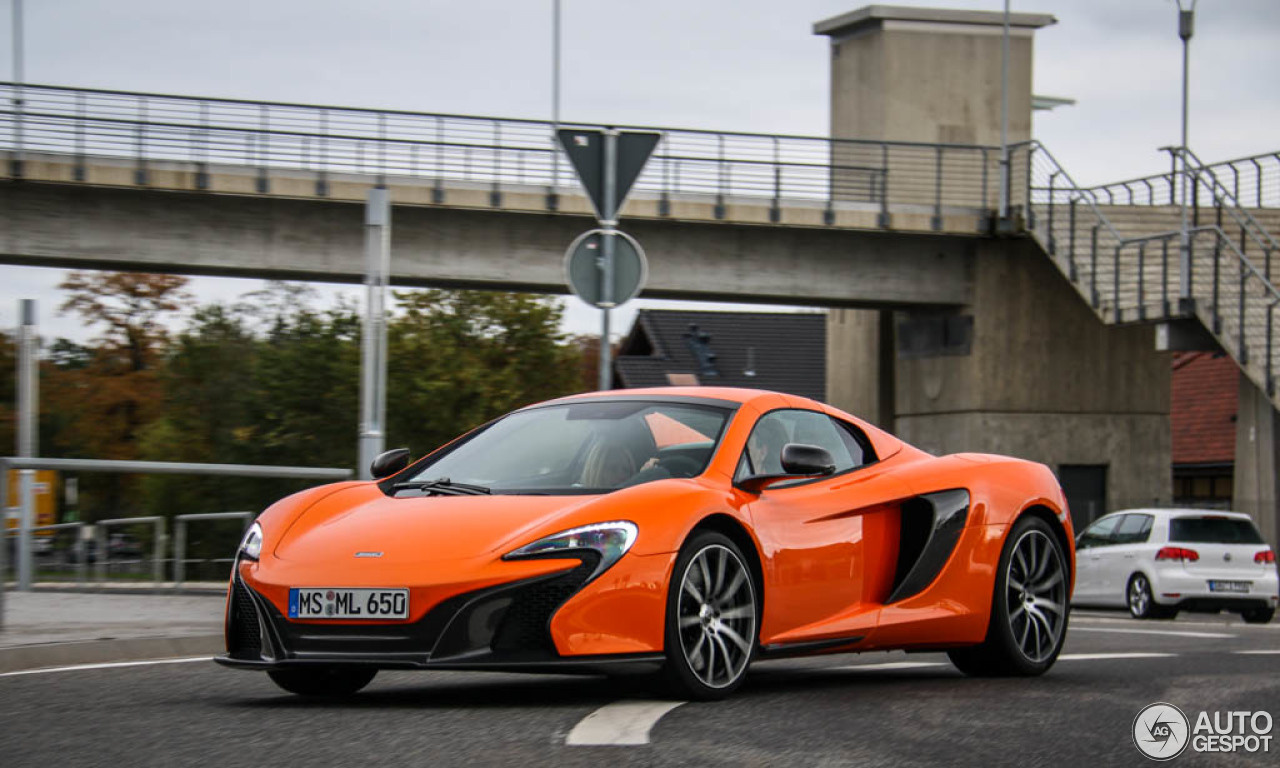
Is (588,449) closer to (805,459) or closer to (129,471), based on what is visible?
(805,459)

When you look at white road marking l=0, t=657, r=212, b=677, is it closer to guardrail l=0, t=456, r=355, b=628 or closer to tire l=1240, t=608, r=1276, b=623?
guardrail l=0, t=456, r=355, b=628

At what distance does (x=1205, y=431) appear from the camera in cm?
5900

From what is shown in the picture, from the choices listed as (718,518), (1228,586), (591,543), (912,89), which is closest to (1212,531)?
(1228,586)

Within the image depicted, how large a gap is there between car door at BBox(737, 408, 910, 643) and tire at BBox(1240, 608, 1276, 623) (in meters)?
16.3

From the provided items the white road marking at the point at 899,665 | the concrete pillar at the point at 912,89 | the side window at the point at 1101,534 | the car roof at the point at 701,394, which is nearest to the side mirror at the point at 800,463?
the car roof at the point at 701,394

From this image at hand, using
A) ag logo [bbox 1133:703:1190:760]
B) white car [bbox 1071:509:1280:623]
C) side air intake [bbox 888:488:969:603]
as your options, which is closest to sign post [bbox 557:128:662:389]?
side air intake [bbox 888:488:969:603]

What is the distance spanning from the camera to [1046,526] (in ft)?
30.0

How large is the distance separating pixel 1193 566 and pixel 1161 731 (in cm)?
1766

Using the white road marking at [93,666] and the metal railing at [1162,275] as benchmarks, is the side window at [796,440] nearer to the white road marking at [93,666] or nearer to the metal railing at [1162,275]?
the white road marking at [93,666]

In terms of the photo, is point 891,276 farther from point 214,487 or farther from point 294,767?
point 294,767

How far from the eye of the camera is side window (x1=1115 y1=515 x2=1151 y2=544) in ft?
79.2

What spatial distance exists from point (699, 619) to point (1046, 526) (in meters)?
2.69

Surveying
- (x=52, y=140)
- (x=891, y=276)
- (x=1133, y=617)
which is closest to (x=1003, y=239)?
(x=891, y=276)

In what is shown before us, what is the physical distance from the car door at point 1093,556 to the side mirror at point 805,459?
18102 millimetres
